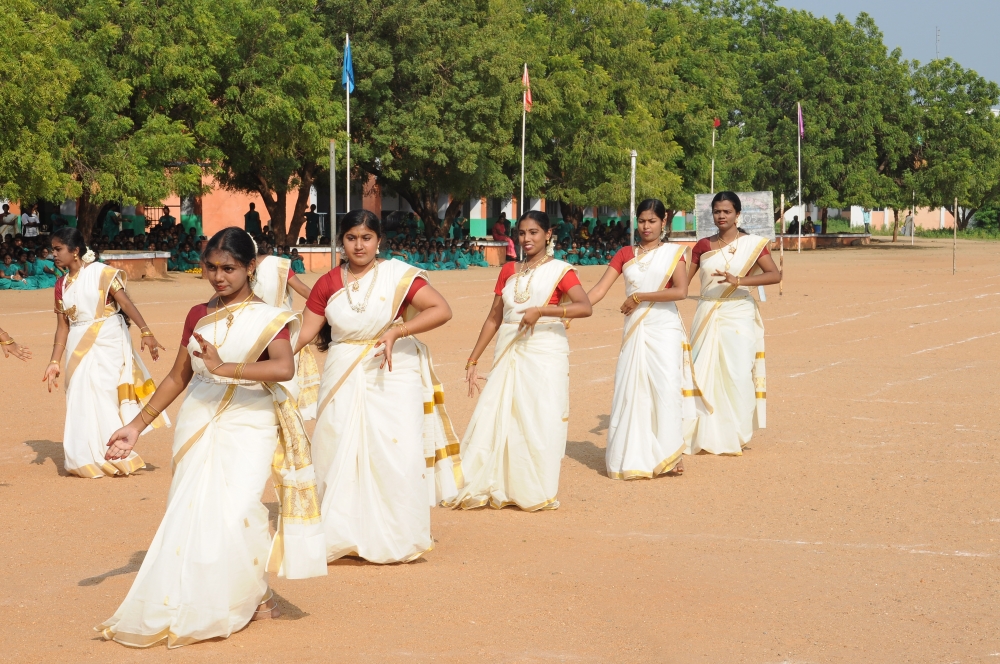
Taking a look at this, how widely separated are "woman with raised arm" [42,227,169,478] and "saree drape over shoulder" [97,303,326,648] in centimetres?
382

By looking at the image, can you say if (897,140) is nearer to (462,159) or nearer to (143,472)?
(462,159)

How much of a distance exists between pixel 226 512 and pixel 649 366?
15.2ft

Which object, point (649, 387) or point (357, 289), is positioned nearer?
point (357, 289)

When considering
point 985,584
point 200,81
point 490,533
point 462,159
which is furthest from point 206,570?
point 462,159

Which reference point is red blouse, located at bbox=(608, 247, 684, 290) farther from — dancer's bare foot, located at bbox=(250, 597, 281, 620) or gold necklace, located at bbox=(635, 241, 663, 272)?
dancer's bare foot, located at bbox=(250, 597, 281, 620)

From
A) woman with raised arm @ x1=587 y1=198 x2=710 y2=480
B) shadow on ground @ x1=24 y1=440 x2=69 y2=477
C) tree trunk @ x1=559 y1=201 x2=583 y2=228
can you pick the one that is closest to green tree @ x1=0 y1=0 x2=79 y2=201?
shadow on ground @ x1=24 y1=440 x2=69 y2=477

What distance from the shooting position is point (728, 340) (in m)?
10.2

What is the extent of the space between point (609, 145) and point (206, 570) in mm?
37641

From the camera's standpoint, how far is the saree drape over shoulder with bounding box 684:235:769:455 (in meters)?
10.0

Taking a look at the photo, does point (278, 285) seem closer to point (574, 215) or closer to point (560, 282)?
point (560, 282)

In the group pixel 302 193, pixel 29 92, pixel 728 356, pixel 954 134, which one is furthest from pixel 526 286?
pixel 954 134

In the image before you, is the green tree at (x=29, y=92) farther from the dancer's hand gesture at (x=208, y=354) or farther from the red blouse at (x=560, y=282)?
the dancer's hand gesture at (x=208, y=354)

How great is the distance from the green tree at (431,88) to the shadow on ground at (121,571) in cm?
2881

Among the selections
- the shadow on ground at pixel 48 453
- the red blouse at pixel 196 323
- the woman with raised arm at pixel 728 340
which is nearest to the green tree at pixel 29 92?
the shadow on ground at pixel 48 453
